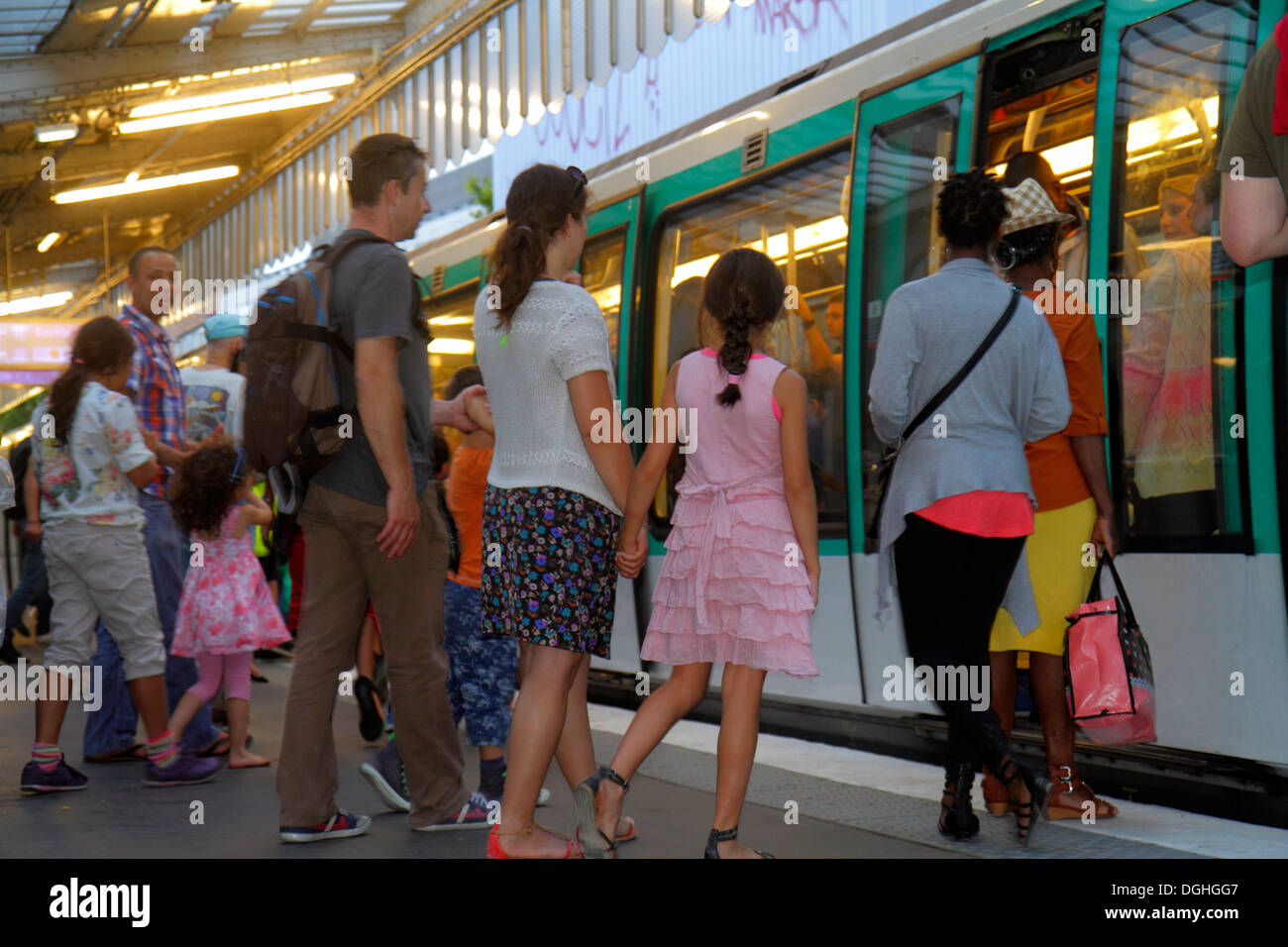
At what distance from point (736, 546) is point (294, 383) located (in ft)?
4.79

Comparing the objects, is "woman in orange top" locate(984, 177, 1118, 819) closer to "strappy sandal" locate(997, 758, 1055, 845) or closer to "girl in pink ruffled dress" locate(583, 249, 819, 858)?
"strappy sandal" locate(997, 758, 1055, 845)

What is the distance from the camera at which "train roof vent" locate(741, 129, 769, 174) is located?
6.82 m

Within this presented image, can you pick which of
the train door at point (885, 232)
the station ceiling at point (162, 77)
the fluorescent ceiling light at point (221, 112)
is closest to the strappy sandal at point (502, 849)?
the train door at point (885, 232)

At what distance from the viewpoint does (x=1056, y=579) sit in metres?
4.32

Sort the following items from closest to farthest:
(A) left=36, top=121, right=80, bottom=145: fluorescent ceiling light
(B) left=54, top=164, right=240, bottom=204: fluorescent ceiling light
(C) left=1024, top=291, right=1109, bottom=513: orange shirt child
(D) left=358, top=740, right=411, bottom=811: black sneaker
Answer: (C) left=1024, top=291, right=1109, bottom=513: orange shirt child < (D) left=358, top=740, right=411, bottom=811: black sneaker < (A) left=36, top=121, right=80, bottom=145: fluorescent ceiling light < (B) left=54, top=164, right=240, bottom=204: fluorescent ceiling light

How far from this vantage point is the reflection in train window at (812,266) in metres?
6.21

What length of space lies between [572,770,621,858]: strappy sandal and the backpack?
1.27 metres

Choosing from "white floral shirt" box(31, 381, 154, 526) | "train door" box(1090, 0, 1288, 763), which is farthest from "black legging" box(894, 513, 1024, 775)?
"white floral shirt" box(31, 381, 154, 526)

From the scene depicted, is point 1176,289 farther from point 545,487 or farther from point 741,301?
point 545,487

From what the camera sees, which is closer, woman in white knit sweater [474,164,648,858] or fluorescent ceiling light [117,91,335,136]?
woman in white knit sweater [474,164,648,858]

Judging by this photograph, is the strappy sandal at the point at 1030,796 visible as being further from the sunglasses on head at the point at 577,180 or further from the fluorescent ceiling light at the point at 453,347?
the fluorescent ceiling light at the point at 453,347

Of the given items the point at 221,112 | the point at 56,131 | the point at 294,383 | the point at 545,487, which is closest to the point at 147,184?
the point at 221,112

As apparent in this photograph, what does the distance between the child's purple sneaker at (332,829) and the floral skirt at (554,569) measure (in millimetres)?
967

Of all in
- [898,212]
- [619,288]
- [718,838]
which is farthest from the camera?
[619,288]
